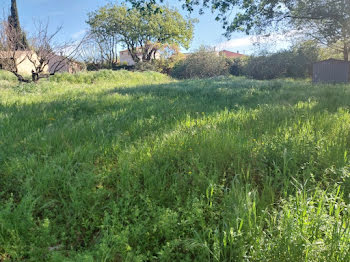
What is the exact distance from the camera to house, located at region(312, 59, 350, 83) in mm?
15508

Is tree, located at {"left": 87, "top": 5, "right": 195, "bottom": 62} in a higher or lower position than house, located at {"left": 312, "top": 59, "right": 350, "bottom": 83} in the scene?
higher

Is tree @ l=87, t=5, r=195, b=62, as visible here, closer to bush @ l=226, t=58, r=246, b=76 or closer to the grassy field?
bush @ l=226, t=58, r=246, b=76

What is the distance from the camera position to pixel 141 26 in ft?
107

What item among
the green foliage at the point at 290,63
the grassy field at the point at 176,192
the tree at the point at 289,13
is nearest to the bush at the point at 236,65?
the green foliage at the point at 290,63

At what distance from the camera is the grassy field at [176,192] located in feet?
4.21

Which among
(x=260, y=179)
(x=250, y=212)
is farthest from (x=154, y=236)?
(x=260, y=179)

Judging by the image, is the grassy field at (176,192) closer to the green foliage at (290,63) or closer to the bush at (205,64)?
the green foliage at (290,63)

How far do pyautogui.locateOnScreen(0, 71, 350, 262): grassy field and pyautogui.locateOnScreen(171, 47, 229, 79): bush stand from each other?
69.7 ft

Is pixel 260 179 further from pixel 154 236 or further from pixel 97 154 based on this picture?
pixel 97 154

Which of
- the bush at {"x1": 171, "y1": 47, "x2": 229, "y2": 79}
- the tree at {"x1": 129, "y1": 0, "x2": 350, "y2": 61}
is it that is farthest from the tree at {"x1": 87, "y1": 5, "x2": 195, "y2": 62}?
the tree at {"x1": 129, "y1": 0, "x2": 350, "y2": 61}

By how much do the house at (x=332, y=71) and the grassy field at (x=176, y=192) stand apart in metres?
15.5

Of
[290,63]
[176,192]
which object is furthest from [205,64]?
[176,192]

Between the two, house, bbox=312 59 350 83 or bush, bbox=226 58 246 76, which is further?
bush, bbox=226 58 246 76

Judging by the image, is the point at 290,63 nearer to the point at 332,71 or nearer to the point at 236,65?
the point at 332,71
